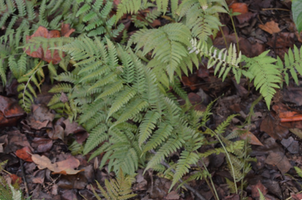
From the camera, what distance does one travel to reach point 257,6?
356 centimetres

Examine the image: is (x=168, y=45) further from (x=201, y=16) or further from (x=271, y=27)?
(x=271, y=27)

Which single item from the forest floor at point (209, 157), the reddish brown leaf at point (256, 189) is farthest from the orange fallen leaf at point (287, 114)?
the reddish brown leaf at point (256, 189)

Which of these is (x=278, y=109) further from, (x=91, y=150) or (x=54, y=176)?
(x=54, y=176)

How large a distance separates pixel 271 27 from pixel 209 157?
2081 millimetres

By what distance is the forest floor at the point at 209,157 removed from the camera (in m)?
2.49

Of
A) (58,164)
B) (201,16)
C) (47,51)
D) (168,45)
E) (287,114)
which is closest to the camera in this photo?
(168,45)

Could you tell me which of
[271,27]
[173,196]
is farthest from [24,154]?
[271,27]

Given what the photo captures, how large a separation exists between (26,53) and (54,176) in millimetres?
1487

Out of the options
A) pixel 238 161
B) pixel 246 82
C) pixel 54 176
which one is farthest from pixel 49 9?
pixel 238 161

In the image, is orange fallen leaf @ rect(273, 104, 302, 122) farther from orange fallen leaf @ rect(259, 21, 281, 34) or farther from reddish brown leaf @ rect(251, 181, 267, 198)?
orange fallen leaf @ rect(259, 21, 281, 34)

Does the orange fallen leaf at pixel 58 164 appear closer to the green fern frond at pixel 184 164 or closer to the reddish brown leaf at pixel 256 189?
the green fern frond at pixel 184 164

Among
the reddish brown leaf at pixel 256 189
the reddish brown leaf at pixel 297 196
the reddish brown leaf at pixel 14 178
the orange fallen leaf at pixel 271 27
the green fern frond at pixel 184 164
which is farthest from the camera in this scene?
the orange fallen leaf at pixel 271 27

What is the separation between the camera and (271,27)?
11.1 ft

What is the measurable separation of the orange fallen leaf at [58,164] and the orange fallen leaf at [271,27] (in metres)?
2.97
